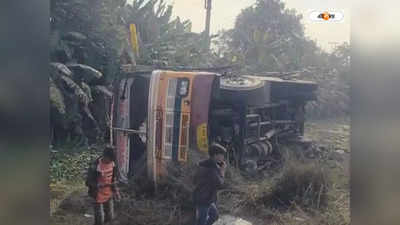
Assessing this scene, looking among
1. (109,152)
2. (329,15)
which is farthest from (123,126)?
(329,15)

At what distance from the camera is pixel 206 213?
8.27 ft

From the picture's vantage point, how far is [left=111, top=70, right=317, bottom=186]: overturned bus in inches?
97.2

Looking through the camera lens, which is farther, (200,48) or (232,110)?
(200,48)

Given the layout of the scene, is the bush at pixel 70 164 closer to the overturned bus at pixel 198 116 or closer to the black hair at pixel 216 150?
the overturned bus at pixel 198 116

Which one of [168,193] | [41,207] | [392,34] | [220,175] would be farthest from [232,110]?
[41,207]

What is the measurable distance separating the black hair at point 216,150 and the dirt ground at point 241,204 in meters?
0.23

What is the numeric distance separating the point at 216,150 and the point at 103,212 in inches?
33.2

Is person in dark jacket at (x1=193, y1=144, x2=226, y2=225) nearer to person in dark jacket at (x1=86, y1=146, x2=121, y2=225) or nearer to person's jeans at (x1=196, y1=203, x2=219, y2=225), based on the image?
person's jeans at (x1=196, y1=203, x2=219, y2=225)

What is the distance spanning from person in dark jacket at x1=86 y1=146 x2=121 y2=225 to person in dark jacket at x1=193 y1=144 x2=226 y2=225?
1.75ft

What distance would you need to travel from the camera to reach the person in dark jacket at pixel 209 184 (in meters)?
2.51

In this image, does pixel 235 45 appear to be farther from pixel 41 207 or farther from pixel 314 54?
pixel 41 207

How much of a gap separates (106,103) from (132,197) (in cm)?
64

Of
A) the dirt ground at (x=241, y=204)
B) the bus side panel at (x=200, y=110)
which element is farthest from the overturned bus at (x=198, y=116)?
the dirt ground at (x=241, y=204)

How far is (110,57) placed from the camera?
8.52ft
